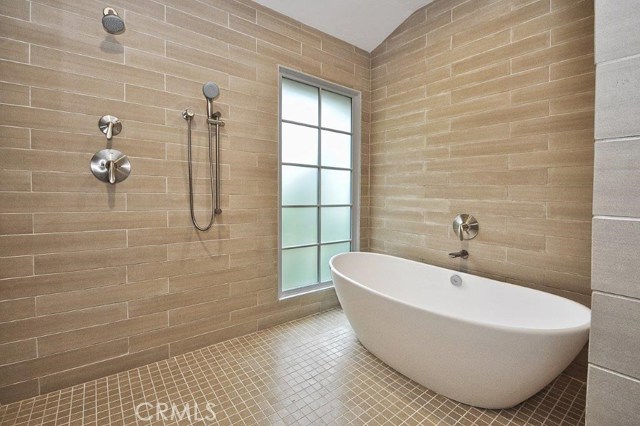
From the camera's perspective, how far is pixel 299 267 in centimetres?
285

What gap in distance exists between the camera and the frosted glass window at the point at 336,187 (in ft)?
9.81

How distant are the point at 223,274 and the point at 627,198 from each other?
2.30 metres

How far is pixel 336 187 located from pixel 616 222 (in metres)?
2.29

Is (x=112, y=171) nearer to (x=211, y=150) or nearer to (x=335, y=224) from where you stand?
(x=211, y=150)

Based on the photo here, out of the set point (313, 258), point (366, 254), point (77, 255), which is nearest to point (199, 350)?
point (77, 255)

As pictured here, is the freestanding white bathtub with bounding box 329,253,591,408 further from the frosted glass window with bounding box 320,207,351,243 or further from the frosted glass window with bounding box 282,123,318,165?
the frosted glass window with bounding box 282,123,318,165

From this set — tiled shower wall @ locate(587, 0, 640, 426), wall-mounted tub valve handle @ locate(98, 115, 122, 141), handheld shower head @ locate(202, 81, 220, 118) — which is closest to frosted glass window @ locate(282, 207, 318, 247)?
handheld shower head @ locate(202, 81, 220, 118)

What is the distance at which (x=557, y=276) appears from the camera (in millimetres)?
1957

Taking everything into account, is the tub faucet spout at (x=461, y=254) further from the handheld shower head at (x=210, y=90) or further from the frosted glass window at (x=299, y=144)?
the handheld shower head at (x=210, y=90)

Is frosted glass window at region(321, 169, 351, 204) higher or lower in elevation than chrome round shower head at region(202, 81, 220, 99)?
lower

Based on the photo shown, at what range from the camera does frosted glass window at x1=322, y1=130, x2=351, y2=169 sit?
2980mm

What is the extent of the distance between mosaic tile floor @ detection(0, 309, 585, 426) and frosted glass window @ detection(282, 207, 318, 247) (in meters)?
0.99

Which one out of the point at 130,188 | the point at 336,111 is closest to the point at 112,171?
the point at 130,188

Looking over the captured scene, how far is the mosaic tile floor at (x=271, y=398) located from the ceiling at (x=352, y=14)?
2771 millimetres
